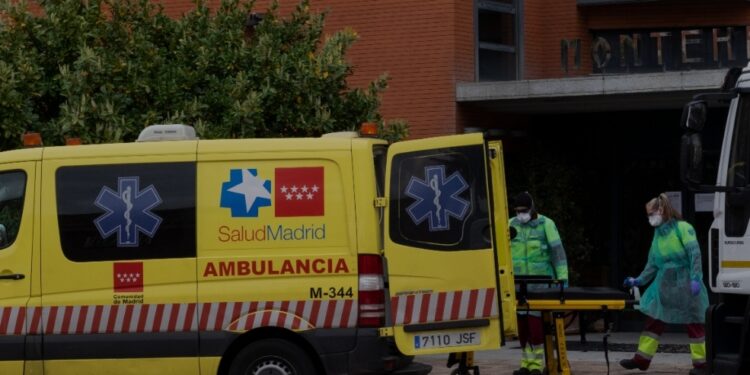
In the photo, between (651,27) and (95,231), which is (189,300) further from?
(651,27)

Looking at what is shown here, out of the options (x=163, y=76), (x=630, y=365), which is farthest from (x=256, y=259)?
(x=163, y=76)

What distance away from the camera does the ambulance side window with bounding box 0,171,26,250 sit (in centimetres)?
1240

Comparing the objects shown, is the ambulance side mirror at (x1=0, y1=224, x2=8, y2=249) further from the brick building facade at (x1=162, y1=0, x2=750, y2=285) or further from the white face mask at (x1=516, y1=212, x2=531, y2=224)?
the brick building facade at (x1=162, y1=0, x2=750, y2=285)

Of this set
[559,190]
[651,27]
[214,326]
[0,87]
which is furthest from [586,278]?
[214,326]

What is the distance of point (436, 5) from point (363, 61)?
130 centimetres

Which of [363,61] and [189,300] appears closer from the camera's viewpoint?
[189,300]

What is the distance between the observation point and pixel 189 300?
1206 centimetres

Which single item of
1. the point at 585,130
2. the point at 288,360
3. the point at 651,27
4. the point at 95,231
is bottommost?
the point at 288,360

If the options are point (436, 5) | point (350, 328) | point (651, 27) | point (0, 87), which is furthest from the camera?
point (651, 27)

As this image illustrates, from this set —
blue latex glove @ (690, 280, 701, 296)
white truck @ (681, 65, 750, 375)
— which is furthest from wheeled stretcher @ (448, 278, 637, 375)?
white truck @ (681, 65, 750, 375)

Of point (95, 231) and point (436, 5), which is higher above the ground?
point (436, 5)

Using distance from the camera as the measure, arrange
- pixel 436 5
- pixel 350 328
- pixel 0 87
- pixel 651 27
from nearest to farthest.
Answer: pixel 350 328, pixel 0 87, pixel 436 5, pixel 651 27

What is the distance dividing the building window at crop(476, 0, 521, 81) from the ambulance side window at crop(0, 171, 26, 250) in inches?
377

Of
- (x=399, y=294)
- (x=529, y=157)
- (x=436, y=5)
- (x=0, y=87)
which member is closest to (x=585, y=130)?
(x=529, y=157)
